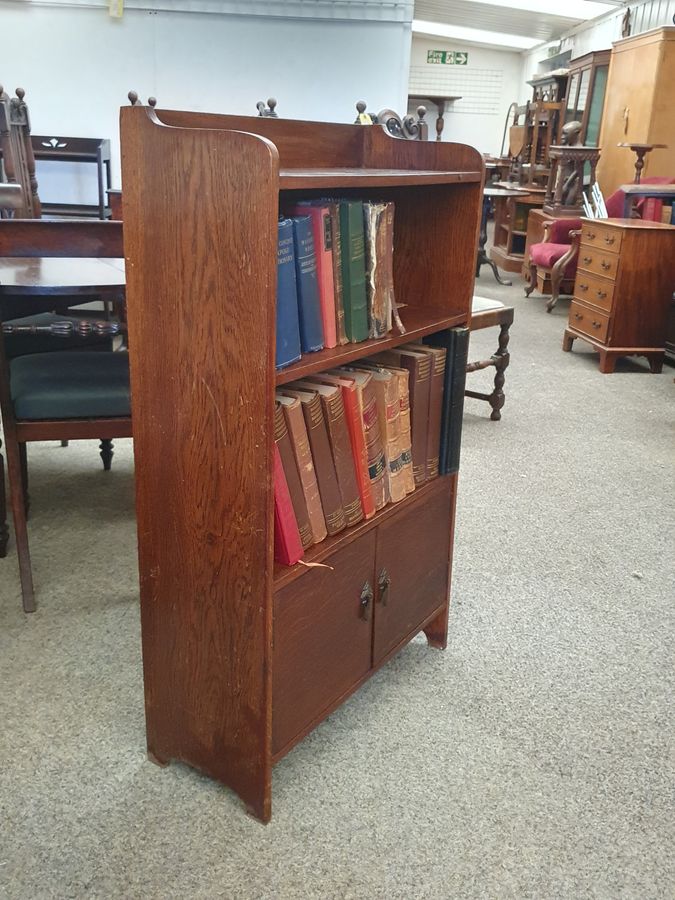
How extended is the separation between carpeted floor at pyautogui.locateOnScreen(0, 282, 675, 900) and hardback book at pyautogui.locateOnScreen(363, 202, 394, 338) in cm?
84

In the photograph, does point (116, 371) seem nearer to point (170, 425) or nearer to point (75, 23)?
point (170, 425)

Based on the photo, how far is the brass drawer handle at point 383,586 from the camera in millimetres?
1640

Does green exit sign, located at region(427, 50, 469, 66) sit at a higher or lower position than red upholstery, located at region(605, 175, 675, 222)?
higher

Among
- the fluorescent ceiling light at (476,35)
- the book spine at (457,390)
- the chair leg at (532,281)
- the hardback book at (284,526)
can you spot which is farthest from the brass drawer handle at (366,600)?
the fluorescent ceiling light at (476,35)

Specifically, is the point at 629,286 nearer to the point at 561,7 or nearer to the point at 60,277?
the point at 60,277

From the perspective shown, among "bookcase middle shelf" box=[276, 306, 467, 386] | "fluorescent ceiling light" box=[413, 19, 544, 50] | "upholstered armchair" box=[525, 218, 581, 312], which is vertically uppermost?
"fluorescent ceiling light" box=[413, 19, 544, 50]

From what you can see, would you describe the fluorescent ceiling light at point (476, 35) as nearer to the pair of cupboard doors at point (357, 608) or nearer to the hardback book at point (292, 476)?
the pair of cupboard doors at point (357, 608)

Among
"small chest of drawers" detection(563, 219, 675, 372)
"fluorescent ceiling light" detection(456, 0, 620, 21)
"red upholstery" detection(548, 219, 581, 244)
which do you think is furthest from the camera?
"fluorescent ceiling light" detection(456, 0, 620, 21)

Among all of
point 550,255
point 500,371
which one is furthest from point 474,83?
point 500,371

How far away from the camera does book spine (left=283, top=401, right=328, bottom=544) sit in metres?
1.33

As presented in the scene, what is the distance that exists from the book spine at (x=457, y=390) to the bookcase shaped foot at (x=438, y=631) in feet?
1.24

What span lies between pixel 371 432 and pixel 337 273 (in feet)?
1.05

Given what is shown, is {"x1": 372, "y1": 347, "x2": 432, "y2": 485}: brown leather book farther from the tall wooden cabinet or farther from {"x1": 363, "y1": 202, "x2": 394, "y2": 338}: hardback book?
the tall wooden cabinet

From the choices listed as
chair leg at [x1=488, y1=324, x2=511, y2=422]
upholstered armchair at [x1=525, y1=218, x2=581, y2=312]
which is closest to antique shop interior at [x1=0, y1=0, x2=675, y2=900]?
chair leg at [x1=488, y1=324, x2=511, y2=422]
